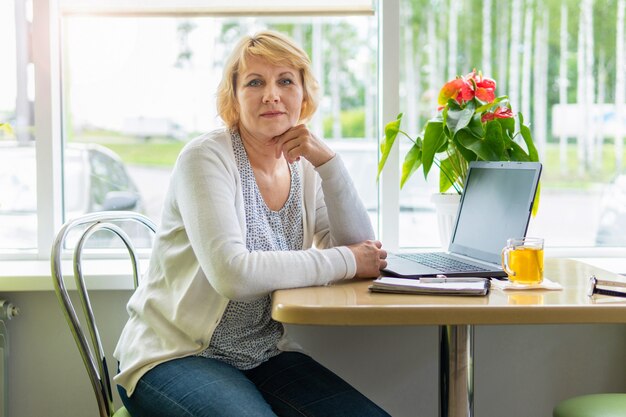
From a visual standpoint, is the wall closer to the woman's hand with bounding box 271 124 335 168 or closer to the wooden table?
the woman's hand with bounding box 271 124 335 168

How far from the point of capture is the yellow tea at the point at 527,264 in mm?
1679

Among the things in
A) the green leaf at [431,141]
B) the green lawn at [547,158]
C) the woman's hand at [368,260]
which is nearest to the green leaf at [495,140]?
the green leaf at [431,141]

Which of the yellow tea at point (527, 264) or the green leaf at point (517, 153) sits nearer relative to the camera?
the yellow tea at point (527, 264)

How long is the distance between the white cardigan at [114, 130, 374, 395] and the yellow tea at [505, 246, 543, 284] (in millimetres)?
343

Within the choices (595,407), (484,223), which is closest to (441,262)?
(484,223)

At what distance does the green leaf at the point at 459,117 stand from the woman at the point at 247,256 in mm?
338

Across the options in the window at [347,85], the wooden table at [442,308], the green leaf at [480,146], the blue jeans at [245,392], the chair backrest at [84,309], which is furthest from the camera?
the window at [347,85]

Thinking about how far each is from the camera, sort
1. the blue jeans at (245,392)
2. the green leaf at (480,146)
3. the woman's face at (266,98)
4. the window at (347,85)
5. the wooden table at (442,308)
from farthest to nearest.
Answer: the window at (347,85)
the green leaf at (480,146)
the woman's face at (266,98)
the blue jeans at (245,392)
the wooden table at (442,308)

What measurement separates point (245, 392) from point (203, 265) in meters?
0.28

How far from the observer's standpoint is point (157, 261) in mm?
1915

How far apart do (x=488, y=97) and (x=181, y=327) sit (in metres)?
1.05

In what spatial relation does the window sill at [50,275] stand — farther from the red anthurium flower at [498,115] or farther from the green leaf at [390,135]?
the green leaf at [390,135]

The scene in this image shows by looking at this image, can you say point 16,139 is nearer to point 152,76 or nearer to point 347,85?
point 152,76

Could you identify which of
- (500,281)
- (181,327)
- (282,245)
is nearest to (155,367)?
(181,327)
